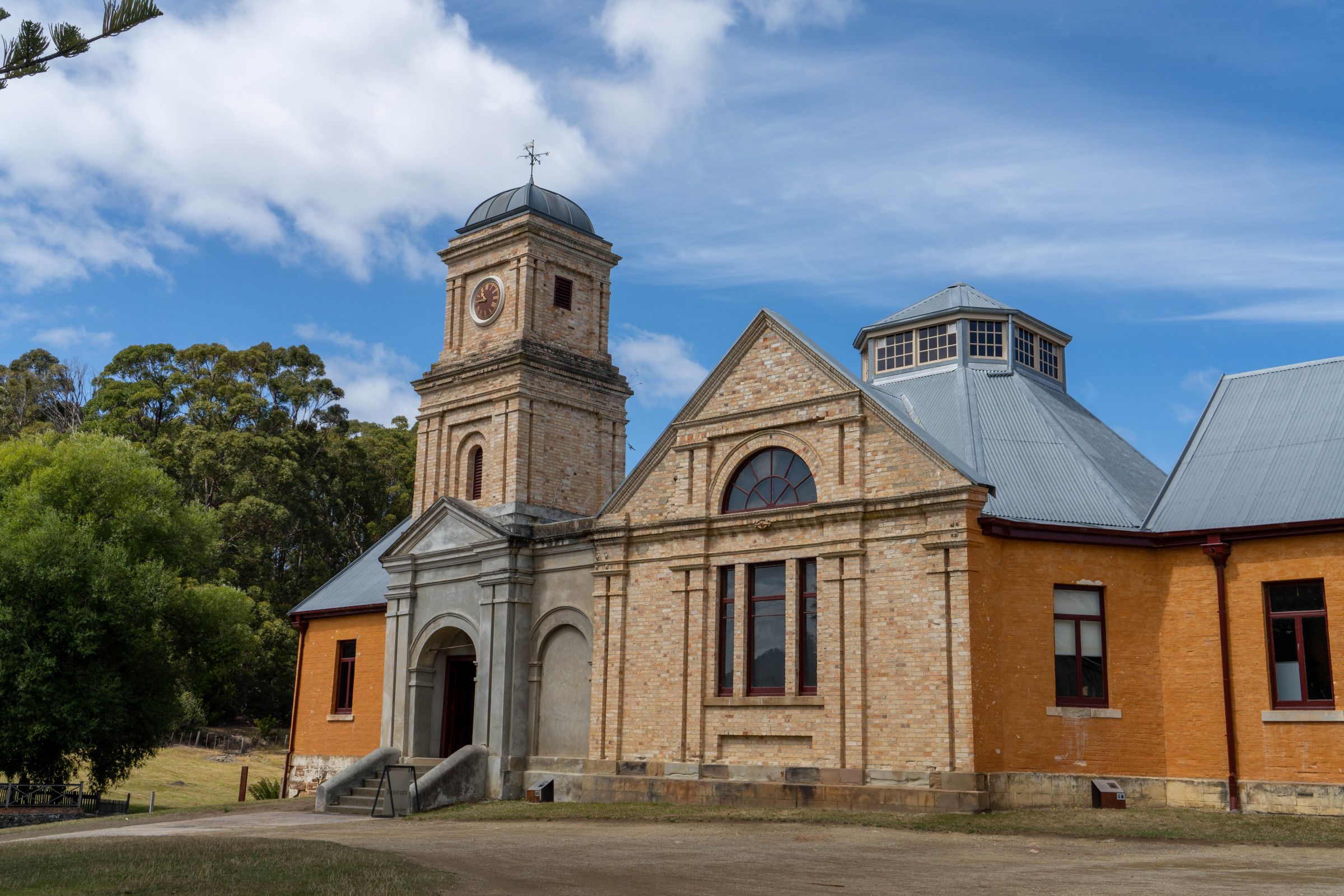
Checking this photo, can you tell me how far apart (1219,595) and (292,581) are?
4369 centimetres

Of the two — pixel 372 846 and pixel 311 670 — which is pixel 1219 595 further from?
pixel 311 670

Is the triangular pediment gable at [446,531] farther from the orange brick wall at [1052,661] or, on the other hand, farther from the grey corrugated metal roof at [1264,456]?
the grey corrugated metal roof at [1264,456]

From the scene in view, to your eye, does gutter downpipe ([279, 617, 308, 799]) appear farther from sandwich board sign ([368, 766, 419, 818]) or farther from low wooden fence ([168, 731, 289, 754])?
low wooden fence ([168, 731, 289, 754])

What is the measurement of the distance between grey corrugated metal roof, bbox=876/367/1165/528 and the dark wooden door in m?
12.0

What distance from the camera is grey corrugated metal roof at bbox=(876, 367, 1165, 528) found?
67.3 ft

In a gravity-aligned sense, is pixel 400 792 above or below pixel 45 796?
above

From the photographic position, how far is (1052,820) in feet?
57.3

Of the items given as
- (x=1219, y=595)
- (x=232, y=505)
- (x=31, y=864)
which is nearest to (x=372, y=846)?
(x=31, y=864)

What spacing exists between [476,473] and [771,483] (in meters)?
9.61

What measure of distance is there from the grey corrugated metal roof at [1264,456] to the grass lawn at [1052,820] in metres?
4.87

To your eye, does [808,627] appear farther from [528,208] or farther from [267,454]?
[267,454]

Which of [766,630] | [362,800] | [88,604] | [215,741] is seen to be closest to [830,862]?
[766,630]

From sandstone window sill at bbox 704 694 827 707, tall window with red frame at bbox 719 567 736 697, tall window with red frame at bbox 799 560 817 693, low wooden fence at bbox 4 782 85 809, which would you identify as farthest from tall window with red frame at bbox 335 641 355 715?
tall window with red frame at bbox 799 560 817 693

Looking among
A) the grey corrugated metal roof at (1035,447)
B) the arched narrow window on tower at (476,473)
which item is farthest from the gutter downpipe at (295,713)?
the grey corrugated metal roof at (1035,447)
